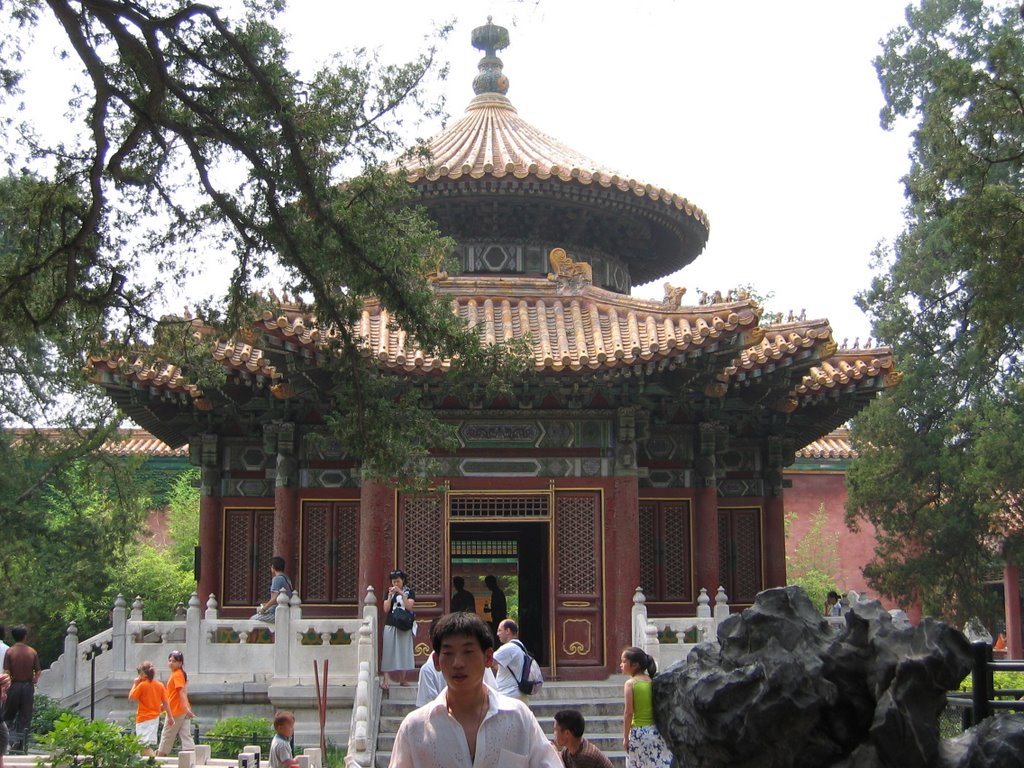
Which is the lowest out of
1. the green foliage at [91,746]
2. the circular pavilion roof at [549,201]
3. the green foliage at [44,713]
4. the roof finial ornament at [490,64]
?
the green foliage at [44,713]

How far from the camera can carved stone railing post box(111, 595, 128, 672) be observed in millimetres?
12797

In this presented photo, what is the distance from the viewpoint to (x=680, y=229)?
16438 mm

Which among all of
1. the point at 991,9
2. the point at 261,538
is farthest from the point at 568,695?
the point at 991,9

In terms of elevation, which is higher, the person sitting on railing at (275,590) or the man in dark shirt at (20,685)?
the person sitting on railing at (275,590)

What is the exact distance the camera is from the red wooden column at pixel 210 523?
14.8 metres

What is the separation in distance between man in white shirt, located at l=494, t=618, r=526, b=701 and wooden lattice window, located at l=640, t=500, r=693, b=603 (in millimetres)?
5123

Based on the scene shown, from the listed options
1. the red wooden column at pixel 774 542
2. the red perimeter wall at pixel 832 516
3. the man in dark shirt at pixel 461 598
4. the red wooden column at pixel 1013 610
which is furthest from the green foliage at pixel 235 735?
the red perimeter wall at pixel 832 516

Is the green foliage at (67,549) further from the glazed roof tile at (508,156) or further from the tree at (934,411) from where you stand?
the tree at (934,411)

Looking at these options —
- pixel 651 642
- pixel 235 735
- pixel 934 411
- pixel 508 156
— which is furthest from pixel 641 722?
pixel 934 411

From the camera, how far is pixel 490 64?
62.2ft

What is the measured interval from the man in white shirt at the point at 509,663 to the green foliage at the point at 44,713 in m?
6.21

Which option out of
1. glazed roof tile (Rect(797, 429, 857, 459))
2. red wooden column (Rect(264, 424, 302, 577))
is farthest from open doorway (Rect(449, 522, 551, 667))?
glazed roof tile (Rect(797, 429, 857, 459))

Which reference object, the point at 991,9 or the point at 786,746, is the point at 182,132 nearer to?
the point at 786,746

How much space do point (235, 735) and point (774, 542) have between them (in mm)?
6687
